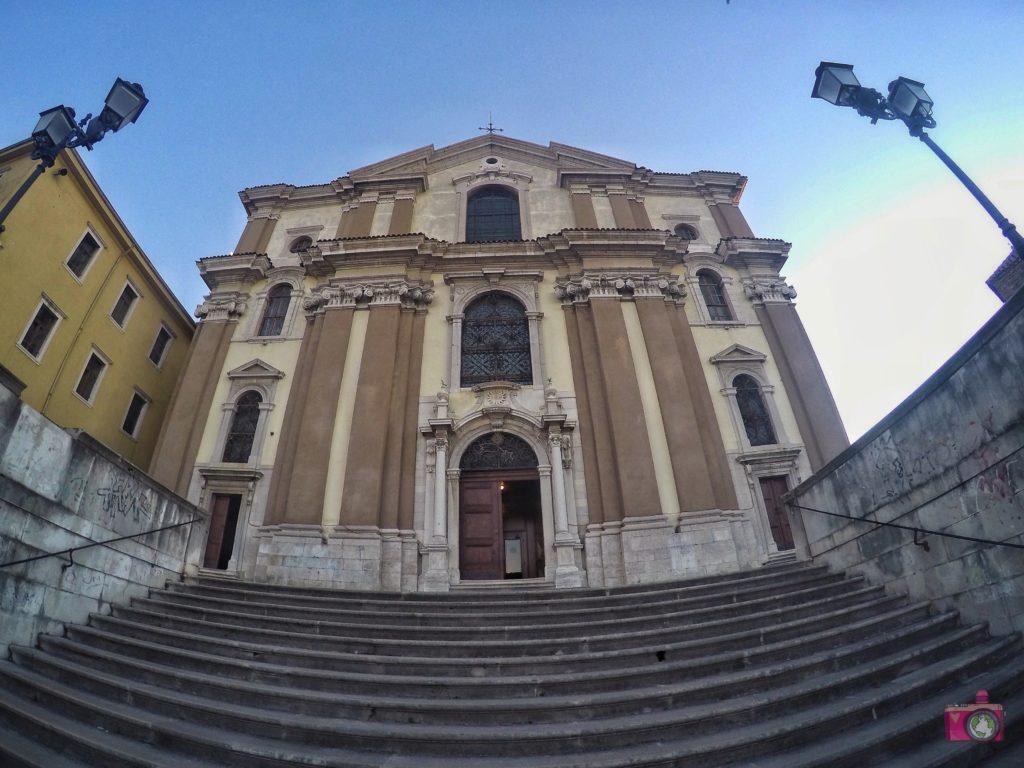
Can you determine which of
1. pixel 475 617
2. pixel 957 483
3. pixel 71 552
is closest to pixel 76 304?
pixel 71 552

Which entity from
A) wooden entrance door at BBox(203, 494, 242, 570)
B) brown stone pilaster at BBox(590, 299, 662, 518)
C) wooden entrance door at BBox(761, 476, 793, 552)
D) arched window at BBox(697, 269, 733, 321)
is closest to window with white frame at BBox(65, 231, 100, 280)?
wooden entrance door at BBox(203, 494, 242, 570)

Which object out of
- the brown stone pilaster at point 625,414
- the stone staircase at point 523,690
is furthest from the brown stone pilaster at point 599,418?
the stone staircase at point 523,690

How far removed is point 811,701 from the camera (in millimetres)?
4582

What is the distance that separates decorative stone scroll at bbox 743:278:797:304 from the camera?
16547 millimetres

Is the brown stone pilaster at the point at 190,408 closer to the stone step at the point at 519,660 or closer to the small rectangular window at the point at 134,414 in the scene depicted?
the small rectangular window at the point at 134,414

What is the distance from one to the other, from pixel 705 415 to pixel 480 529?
718 cm

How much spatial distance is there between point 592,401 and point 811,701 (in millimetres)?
9721

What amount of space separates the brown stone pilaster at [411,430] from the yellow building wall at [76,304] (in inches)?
340

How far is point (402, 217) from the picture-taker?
18875mm

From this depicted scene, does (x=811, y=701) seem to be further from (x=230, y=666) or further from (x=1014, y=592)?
(x=230, y=666)

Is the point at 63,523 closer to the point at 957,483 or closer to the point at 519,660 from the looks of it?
the point at 519,660

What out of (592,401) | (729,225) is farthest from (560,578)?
(729,225)

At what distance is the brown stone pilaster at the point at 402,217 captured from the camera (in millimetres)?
18531

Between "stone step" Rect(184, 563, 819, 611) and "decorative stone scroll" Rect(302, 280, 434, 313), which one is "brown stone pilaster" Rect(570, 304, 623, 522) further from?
"decorative stone scroll" Rect(302, 280, 434, 313)
